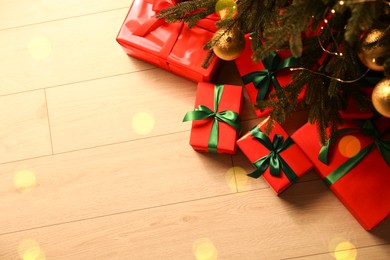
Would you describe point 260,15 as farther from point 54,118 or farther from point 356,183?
point 54,118

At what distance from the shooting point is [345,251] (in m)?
1.19

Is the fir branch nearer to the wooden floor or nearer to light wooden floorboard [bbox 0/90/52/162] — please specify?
the wooden floor

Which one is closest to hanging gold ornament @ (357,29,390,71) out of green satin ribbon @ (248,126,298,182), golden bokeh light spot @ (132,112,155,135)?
green satin ribbon @ (248,126,298,182)

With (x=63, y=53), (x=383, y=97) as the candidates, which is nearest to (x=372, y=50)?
(x=383, y=97)

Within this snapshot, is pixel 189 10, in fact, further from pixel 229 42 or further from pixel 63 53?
pixel 63 53

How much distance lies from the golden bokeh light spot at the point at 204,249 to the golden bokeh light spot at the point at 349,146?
45cm

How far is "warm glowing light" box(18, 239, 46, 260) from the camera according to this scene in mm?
1289

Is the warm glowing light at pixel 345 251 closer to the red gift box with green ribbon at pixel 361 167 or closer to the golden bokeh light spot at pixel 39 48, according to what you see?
the red gift box with green ribbon at pixel 361 167

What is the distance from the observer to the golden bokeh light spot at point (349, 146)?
43.8 inches

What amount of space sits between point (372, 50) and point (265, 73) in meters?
0.40

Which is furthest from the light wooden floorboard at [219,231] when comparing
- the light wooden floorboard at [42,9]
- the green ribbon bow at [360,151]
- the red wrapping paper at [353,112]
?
the light wooden floorboard at [42,9]

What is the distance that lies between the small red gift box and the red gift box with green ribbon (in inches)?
6.4

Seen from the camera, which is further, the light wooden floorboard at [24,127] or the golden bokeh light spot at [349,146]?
the light wooden floorboard at [24,127]

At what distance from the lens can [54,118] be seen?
4.44 feet
